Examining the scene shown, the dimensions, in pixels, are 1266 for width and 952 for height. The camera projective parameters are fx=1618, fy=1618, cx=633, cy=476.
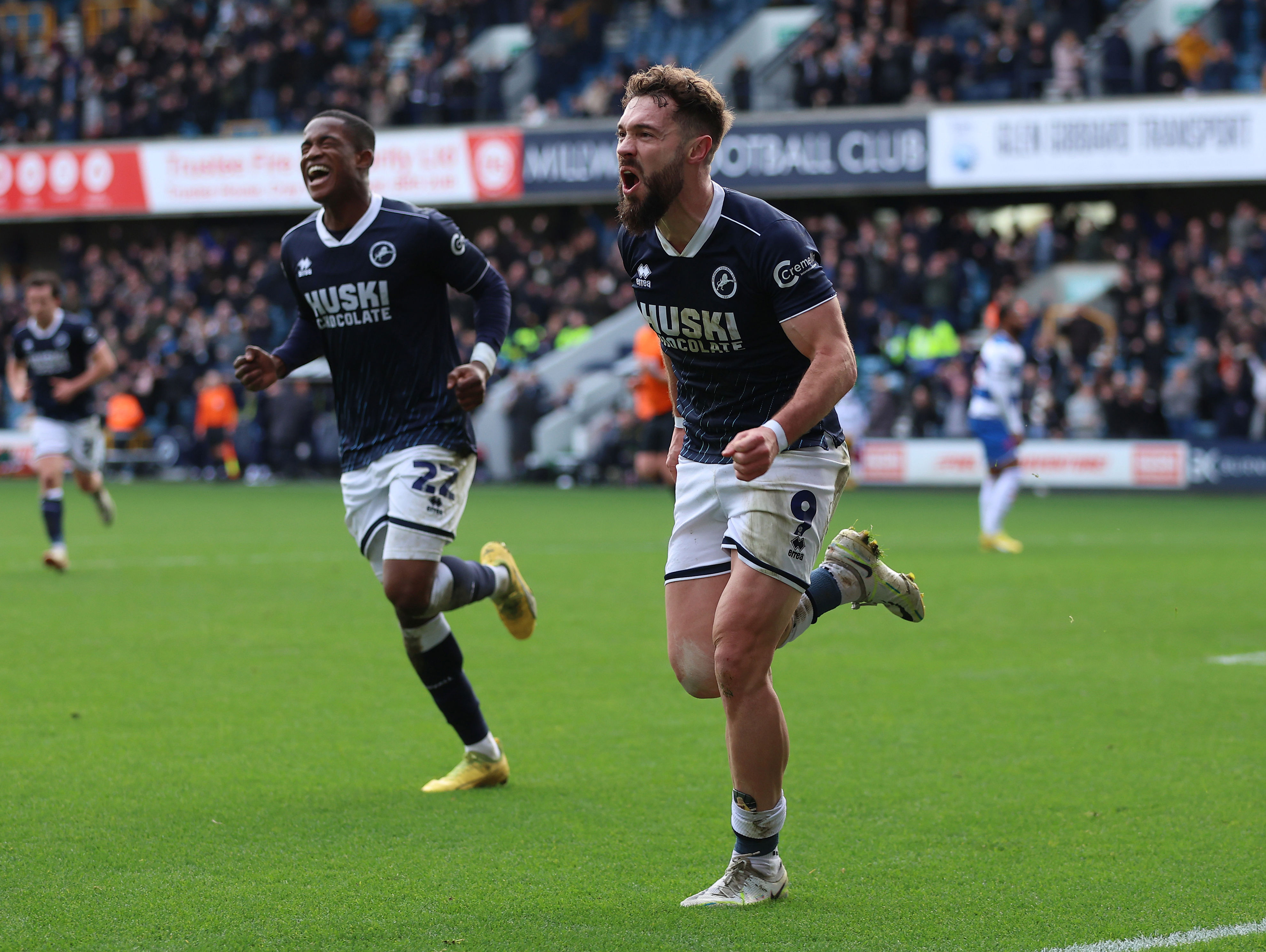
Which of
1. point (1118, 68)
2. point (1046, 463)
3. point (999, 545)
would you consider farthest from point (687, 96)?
point (1118, 68)

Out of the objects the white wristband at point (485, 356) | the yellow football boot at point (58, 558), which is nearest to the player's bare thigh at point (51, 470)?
the yellow football boot at point (58, 558)

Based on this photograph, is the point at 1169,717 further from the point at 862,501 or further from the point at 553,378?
the point at 553,378

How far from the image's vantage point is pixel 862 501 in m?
22.9

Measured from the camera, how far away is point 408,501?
577 centimetres

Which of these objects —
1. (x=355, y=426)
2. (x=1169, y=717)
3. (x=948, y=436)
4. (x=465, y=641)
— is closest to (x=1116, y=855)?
(x=1169, y=717)

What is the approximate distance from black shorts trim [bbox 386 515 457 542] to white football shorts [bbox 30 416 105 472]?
323 inches

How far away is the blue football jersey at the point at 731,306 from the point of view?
4.36 metres

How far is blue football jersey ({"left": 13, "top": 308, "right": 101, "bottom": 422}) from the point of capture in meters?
12.9

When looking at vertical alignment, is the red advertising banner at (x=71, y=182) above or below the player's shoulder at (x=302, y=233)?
above

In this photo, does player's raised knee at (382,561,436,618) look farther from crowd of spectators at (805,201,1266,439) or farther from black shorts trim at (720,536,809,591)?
crowd of spectators at (805,201,1266,439)

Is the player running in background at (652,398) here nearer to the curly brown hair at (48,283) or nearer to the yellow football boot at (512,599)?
the curly brown hair at (48,283)

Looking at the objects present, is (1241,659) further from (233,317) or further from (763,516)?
(233,317)

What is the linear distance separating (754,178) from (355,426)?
24.7 metres

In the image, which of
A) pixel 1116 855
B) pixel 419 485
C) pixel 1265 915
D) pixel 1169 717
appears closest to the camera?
pixel 1265 915
